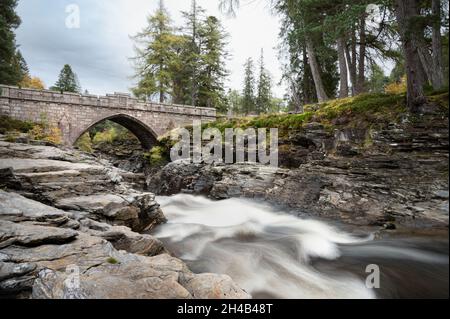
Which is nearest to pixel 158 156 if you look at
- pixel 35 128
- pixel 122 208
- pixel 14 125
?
pixel 35 128

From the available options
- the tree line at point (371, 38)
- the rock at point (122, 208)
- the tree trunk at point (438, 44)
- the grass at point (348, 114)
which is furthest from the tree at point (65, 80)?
the tree trunk at point (438, 44)

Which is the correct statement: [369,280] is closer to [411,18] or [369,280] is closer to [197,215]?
[411,18]

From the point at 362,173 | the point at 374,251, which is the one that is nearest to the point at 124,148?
the point at 362,173

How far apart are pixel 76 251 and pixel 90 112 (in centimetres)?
2031

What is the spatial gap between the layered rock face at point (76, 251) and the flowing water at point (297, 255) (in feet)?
3.20

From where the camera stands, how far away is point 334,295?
107 inches

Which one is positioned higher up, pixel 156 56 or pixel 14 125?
pixel 156 56

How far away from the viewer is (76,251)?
3486mm

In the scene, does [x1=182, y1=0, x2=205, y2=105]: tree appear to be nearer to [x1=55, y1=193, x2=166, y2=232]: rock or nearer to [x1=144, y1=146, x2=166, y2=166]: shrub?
[x1=144, y1=146, x2=166, y2=166]: shrub

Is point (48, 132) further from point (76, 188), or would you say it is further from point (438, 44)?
point (438, 44)

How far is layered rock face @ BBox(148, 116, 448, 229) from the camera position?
3063mm

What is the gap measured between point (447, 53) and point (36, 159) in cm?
953

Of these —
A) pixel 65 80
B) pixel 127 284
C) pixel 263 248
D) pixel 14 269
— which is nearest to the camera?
pixel 127 284

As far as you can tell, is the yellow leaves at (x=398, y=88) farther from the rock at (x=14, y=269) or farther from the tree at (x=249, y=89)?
the tree at (x=249, y=89)
